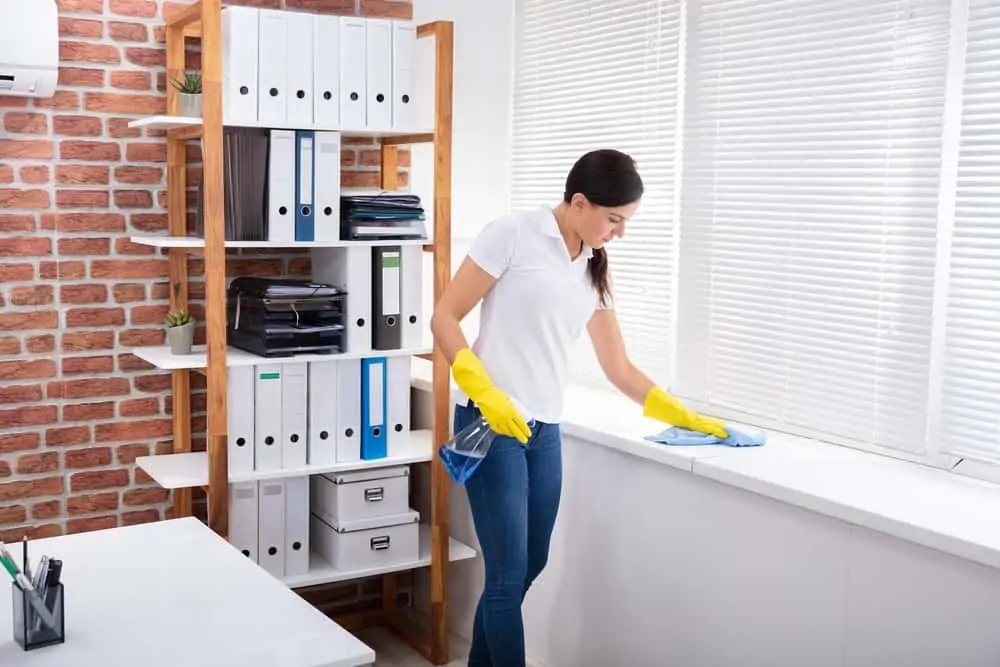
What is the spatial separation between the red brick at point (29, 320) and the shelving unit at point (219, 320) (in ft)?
0.86

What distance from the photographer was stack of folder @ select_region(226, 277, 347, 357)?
3.20m

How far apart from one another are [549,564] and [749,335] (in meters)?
0.91

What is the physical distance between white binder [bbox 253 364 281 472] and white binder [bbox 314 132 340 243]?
42cm

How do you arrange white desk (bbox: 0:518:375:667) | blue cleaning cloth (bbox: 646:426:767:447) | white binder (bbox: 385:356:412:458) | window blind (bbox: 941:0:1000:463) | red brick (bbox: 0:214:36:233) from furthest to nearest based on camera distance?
white binder (bbox: 385:356:412:458), red brick (bbox: 0:214:36:233), blue cleaning cloth (bbox: 646:426:767:447), window blind (bbox: 941:0:1000:463), white desk (bbox: 0:518:375:667)

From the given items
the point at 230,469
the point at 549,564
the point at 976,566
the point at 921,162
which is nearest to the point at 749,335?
the point at 921,162

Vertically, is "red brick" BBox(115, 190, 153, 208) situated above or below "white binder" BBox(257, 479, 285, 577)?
above

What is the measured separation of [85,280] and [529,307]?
4.92ft

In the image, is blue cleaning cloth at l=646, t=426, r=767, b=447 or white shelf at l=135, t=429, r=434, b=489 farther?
white shelf at l=135, t=429, r=434, b=489

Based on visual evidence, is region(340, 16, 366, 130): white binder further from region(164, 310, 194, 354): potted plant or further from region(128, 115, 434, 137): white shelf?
region(164, 310, 194, 354): potted plant

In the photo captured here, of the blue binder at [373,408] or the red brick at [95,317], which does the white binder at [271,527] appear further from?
the red brick at [95,317]

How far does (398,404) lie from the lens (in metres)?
3.47

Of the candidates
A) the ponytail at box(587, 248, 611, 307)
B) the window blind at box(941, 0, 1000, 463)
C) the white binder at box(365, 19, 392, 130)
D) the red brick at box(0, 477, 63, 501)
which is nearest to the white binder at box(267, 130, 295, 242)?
the white binder at box(365, 19, 392, 130)

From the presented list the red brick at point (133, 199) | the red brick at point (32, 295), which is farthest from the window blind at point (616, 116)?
the red brick at point (32, 295)

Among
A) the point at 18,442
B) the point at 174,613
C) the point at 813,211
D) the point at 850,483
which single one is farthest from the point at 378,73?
the point at 174,613
